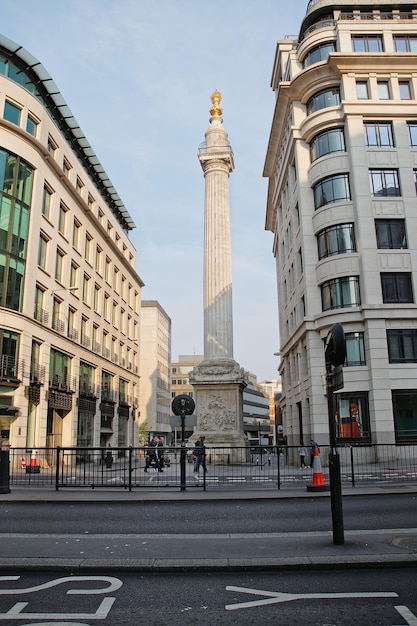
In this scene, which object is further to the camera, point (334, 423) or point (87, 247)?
point (87, 247)

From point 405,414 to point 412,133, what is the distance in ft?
55.8

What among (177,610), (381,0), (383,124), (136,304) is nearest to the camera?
(177,610)

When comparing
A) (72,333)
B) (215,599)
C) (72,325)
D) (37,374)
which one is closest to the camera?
(215,599)

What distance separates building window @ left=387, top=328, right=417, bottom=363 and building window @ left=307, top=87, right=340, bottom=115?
15.0 meters

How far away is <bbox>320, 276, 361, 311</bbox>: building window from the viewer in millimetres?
31312

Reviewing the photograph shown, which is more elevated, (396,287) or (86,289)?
(86,289)

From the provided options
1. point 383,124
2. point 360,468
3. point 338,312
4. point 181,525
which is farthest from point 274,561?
point 383,124

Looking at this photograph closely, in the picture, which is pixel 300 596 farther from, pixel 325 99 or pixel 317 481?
pixel 325 99

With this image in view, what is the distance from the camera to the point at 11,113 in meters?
32.5

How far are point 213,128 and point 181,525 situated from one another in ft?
119

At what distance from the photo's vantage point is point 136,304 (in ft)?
223

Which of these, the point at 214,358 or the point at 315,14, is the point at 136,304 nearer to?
the point at 214,358

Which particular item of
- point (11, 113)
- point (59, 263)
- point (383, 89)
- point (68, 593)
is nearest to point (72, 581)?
point (68, 593)

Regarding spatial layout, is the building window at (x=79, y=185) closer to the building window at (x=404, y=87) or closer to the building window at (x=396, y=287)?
the building window at (x=404, y=87)
